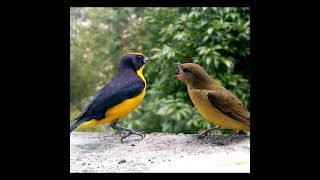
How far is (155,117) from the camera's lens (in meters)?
6.42

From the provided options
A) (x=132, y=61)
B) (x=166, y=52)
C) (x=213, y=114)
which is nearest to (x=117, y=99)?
(x=132, y=61)

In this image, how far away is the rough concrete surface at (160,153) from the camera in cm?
445

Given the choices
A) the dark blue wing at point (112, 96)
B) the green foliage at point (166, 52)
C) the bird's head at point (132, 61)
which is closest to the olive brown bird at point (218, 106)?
the bird's head at point (132, 61)

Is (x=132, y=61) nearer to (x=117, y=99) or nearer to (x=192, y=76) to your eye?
(x=117, y=99)

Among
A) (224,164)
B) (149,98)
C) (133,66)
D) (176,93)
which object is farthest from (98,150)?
(149,98)

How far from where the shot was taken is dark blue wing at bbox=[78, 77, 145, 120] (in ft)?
14.7

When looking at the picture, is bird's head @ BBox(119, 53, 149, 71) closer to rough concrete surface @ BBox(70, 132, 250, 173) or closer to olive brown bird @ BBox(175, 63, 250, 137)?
olive brown bird @ BBox(175, 63, 250, 137)

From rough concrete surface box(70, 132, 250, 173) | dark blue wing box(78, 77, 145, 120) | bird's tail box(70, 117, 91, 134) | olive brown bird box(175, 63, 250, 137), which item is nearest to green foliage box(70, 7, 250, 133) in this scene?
rough concrete surface box(70, 132, 250, 173)

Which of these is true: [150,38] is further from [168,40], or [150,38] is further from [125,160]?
[125,160]

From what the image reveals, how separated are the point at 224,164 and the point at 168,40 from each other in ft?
8.15

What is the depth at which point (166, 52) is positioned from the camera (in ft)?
18.5

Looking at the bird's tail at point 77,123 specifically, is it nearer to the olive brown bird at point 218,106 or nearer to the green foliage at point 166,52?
the olive brown bird at point 218,106

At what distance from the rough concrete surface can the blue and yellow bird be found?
311 millimetres

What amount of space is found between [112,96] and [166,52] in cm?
130
